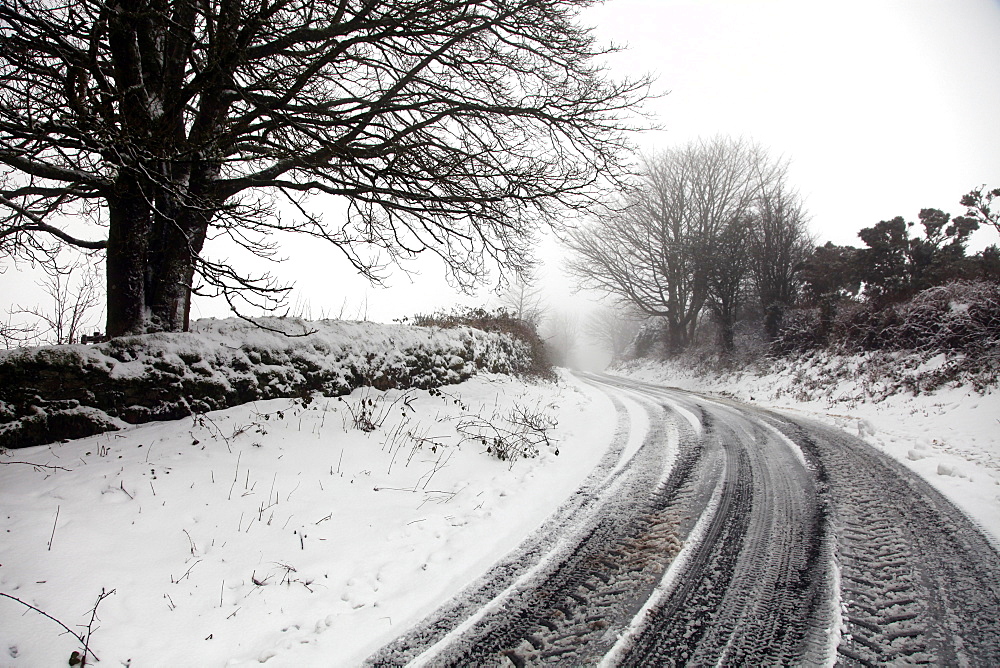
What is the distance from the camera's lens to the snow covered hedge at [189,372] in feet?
13.0

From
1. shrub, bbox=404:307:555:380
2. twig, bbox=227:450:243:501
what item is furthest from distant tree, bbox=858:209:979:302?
twig, bbox=227:450:243:501

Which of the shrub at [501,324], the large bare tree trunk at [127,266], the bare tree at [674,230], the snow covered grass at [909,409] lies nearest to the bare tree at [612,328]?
the bare tree at [674,230]

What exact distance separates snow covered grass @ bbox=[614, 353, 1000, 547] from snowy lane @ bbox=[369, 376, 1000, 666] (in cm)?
48

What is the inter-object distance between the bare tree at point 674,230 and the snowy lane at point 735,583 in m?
16.7

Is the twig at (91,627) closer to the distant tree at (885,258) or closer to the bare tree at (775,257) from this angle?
the distant tree at (885,258)

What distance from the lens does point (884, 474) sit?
4363mm

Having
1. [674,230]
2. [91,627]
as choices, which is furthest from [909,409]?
[674,230]

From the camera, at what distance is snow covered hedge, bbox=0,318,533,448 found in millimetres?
3977

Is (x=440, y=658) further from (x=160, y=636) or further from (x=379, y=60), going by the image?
(x=379, y=60)

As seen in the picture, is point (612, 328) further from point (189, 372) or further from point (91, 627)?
point (91, 627)

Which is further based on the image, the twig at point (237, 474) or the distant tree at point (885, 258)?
the distant tree at point (885, 258)

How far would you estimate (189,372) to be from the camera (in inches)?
191

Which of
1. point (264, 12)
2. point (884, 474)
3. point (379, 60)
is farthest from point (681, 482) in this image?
point (379, 60)

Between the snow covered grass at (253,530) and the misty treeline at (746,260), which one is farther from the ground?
the misty treeline at (746,260)
